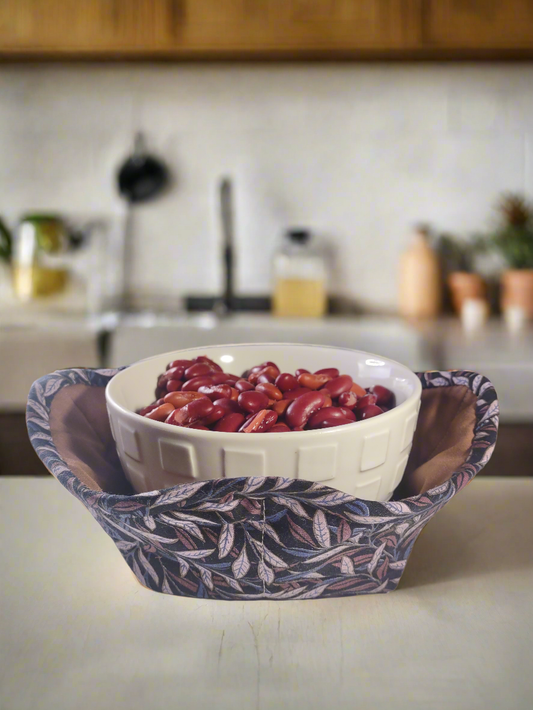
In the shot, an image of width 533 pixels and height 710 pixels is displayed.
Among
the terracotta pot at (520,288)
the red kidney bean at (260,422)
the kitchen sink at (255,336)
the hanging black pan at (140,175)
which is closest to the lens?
the red kidney bean at (260,422)

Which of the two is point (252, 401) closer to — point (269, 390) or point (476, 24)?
point (269, 390)

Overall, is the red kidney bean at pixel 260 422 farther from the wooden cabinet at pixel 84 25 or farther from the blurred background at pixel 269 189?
the wooden cabinet at pixel 84 25

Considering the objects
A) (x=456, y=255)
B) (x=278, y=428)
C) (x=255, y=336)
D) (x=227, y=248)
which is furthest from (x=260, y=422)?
(x=456, y=255)

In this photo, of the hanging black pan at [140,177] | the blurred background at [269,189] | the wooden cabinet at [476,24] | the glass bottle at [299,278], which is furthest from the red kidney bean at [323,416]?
the hanging black pan at [140,177]

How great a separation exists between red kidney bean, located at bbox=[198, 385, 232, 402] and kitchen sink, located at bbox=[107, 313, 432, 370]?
118cm

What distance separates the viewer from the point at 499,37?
1.73 metres

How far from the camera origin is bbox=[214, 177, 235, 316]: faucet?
6.44 feet

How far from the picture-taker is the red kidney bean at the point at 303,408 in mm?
482

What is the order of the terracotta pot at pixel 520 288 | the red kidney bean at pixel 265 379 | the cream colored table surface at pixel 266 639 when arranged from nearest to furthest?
the cream colored table surface at pixel 266 639 < the red kidney bean at pixel 265 379 < the terracotta pot at pixel 520 288

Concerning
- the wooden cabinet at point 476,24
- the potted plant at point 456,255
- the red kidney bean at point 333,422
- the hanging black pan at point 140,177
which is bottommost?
the red kidney bean at point 333,422

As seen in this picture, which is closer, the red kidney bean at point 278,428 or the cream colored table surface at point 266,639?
the cream colored table surface at point 266,639

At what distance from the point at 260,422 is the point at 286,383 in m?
0.09

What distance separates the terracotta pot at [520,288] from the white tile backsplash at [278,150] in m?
0.24

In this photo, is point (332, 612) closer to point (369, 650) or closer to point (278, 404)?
point (369, 650)
